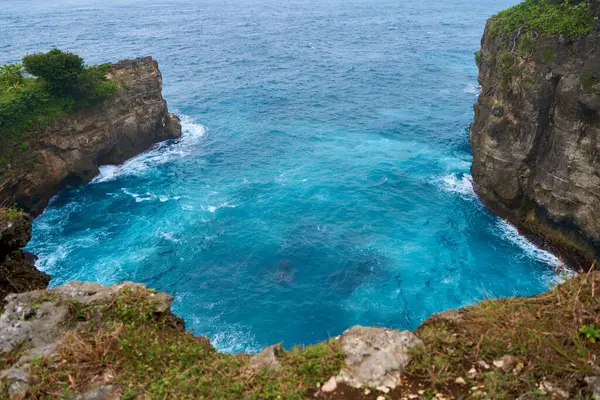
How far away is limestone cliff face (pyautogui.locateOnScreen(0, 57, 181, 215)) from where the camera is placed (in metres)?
41.0

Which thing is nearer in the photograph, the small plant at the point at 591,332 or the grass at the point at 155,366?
the small plant at the point at 591,332

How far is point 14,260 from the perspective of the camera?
61.3 feet

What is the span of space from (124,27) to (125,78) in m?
87.7

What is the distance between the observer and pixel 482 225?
3866 centimetres

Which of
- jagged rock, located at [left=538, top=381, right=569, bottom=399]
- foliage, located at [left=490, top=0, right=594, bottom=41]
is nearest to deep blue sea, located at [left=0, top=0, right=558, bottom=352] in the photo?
foliage, located at [left=490, top=0, right=594, bottom=41]

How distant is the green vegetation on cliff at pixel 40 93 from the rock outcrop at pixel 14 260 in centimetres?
2479

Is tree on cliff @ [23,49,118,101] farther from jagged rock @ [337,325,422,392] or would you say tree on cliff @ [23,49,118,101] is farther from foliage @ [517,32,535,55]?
jagged rock @ [337,325,422,392]

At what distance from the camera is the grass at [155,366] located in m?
10.9

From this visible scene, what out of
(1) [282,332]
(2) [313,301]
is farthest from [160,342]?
(2) [313,301]

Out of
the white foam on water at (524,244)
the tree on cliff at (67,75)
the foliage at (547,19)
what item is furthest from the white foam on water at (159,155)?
the foliage at (547,19)

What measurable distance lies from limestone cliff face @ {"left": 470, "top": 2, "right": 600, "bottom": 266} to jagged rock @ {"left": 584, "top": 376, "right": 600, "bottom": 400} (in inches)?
1032

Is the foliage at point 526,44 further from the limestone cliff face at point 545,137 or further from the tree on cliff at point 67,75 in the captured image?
the tree on cliff at point 67,75

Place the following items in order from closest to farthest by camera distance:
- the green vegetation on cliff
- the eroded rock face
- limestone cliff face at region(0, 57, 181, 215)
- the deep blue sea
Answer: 1. the eroded rock face
2. the deep blue sea
3. the green vegetation on cliff
4. limestone cliff face at region(0, 57, 181, 215)

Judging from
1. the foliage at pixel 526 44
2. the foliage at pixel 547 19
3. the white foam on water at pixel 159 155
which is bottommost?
the white foam on water at pixel 159 155
